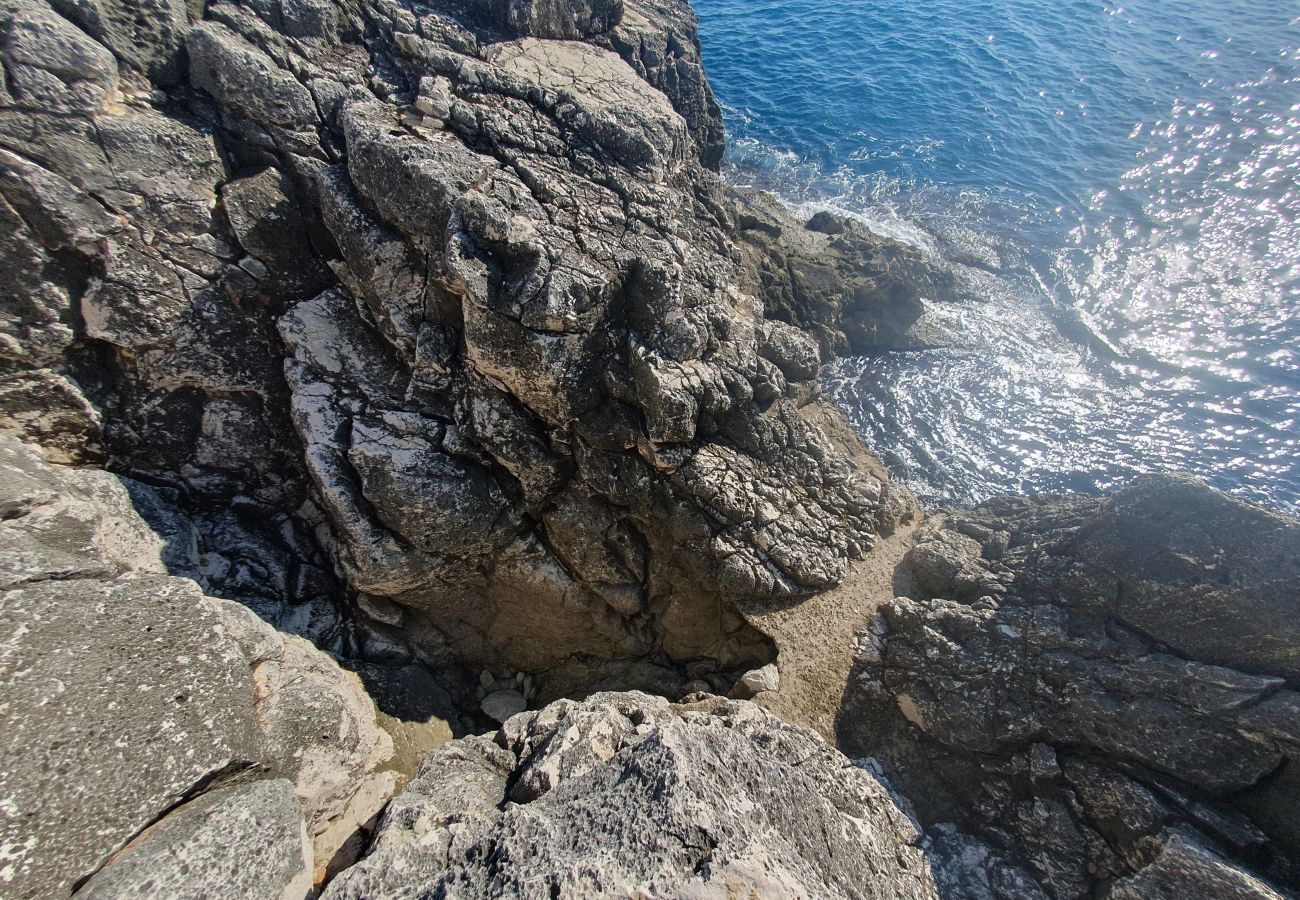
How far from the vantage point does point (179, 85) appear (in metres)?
8.18

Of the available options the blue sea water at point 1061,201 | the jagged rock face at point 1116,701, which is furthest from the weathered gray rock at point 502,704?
the blue sea water at point 1061,201

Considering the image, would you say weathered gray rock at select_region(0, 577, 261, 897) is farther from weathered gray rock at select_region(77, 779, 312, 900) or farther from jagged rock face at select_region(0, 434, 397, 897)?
weathered gray rock at select_region(77, 779, 312, 900)

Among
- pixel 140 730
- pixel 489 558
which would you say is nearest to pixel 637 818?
pixel 140 730

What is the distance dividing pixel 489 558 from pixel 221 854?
Result: 17.1 ft

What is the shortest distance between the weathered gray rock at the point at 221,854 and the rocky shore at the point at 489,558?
0.04 metres

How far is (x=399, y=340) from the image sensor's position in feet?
28.7

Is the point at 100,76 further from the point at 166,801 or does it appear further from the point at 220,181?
the point at 166,801

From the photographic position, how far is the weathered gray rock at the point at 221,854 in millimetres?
4211

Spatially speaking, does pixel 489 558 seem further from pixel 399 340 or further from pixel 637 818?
pixel 637 818

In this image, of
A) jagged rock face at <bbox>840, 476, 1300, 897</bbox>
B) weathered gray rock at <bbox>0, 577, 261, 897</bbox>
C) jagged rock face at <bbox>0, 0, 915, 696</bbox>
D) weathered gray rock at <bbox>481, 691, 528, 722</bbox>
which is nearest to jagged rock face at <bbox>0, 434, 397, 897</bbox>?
weathered gray rock at <bbox>0, 577, 261, 897</bbox>

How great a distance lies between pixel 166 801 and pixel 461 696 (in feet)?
16.7

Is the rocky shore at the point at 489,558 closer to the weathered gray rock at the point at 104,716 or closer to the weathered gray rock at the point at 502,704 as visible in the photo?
the weathered gray rock at the point at 104,716

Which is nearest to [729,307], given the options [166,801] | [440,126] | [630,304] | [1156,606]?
[630,304]

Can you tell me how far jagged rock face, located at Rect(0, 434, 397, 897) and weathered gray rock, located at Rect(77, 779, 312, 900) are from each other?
1 centimetres
